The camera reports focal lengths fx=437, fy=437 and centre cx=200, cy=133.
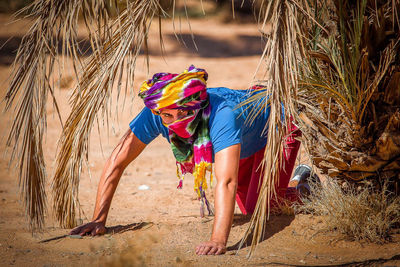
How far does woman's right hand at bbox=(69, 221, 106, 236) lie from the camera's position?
3131 millimetres

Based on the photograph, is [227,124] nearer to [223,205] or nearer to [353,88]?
[223,205]

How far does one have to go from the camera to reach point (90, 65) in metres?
3.03

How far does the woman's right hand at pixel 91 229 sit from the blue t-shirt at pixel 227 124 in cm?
69

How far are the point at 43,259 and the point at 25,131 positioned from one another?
2.67 ft

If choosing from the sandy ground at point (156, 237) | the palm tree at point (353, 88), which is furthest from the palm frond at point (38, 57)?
the palm tree at point (353, 88)

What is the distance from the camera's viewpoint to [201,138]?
9.95ft

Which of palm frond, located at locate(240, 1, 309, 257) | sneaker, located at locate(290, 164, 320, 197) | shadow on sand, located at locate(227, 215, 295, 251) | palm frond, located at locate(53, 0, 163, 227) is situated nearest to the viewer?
palm frond, located at locate(240, 1, 309, 257)

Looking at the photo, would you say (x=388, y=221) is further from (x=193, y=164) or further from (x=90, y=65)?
(x=90, y=65)

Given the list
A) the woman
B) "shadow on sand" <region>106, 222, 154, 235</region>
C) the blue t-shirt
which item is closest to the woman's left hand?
the woman

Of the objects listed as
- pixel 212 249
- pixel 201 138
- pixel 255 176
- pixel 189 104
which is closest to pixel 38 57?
pixel 189 104

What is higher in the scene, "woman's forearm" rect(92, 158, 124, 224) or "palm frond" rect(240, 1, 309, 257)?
"palm frond" rect(240, 1, 309, 257)

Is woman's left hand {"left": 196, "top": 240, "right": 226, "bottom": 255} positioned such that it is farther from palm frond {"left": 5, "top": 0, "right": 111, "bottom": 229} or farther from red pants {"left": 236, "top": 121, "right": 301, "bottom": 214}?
palm frond {"left": 5, "top": 0, "right": 111, "bottom": 229}

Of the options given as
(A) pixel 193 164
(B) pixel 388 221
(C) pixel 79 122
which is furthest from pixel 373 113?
(C) pixel 79 122

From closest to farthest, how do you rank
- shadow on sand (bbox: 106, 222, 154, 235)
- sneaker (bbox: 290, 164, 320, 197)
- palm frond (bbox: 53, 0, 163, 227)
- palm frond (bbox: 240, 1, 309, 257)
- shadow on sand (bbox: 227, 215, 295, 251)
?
palm frond (bbox: 240, 1, 309, 257) → palm frond (bbox: 53, 0, 163, 227) → shadow on sand (bbox: 227, 215, 295, 251) → shadow on sand (bbox: 106, 222, 154, 235) → sneaker (bbox: 290, 164, 320, 197)
